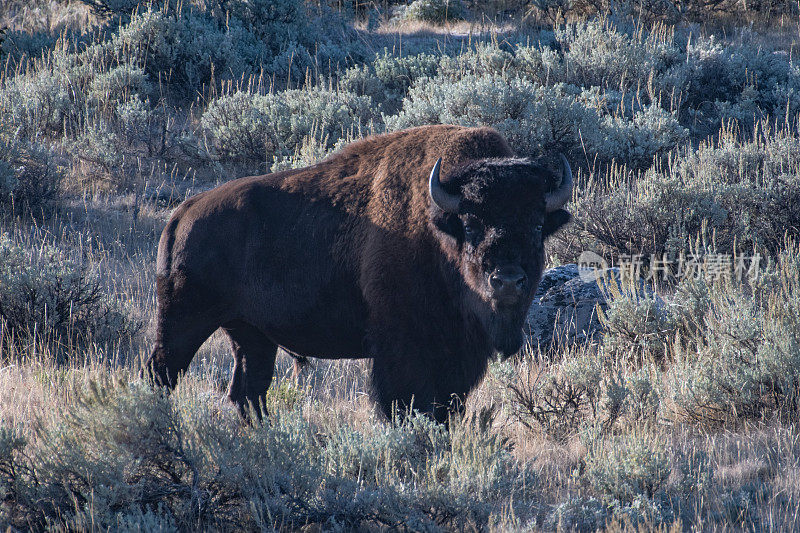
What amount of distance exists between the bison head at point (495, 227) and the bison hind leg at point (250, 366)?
181 cm

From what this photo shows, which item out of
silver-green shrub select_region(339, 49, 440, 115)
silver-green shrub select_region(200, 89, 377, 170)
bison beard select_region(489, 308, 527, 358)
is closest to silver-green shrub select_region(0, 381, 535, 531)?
bison beard select_region(489, 308, 527, 358)

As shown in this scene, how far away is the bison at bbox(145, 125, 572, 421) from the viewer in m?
4.62

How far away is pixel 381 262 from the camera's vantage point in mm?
4879

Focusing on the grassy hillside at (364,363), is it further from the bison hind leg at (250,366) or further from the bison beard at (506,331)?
the bison beard at (506,331)

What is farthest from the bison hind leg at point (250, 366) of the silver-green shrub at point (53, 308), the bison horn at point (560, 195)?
the bison horn at point (560, 195)

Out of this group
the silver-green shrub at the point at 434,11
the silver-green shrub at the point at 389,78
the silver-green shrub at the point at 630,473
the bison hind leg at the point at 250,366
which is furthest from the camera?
the silver-green shrub at the point at 434,11

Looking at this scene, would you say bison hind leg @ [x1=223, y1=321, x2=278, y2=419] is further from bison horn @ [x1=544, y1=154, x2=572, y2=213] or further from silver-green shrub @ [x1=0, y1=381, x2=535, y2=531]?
bison horn @ [x1=544, y1=154, x2=572, y2=213]

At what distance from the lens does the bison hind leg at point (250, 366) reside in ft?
18.8

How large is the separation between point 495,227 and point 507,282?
1.30 ft

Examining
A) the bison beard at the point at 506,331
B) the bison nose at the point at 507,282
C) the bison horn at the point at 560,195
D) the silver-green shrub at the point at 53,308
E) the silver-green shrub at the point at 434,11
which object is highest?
the silver-green shrub at the point at 434,11

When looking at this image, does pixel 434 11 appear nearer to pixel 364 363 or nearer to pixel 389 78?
pixel 389 78

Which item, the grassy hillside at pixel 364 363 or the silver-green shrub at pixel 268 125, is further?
the silver-green shrub at pixel 268 125

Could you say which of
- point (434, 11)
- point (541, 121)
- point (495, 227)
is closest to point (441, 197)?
point (495, 227)

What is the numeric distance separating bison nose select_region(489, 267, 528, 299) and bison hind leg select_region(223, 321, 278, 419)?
7.17 feet
